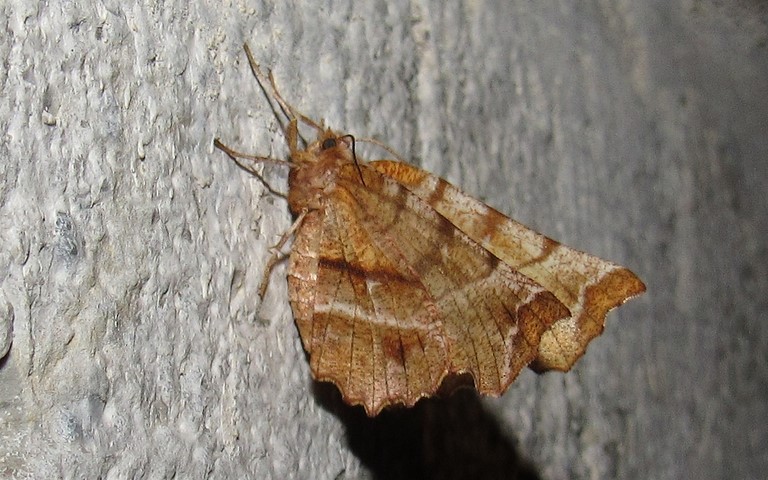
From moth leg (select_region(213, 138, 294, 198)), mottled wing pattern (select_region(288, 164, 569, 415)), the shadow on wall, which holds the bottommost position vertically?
the shadow on wall

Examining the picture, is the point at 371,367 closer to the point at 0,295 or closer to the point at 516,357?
the point at 516,357

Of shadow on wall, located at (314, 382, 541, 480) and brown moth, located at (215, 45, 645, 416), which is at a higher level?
brown moth, located at (215, 45, 645, 416)

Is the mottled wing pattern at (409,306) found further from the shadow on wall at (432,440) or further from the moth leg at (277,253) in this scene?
the shadow on wall at (432,440)

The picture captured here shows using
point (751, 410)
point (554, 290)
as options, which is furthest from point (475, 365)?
point (751, 410)

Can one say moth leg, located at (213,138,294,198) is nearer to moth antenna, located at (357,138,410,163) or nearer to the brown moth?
the brown moth

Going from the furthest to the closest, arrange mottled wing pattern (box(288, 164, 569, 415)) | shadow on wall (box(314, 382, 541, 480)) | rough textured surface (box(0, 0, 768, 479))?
shadow on wall (box(314, 382, 541, 480))
mottled wing pattern (box(288, 164, 569, 415))
rough textured surface (box(0, 0, 768, 479))

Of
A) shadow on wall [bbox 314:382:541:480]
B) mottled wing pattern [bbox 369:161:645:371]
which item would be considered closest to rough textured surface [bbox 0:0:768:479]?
shadow on wall [bbox 314:382:541:480]

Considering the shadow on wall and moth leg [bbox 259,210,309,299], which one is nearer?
moth leg [bbox 259,210,309,299]

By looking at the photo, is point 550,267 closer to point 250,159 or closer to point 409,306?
point 409,306
